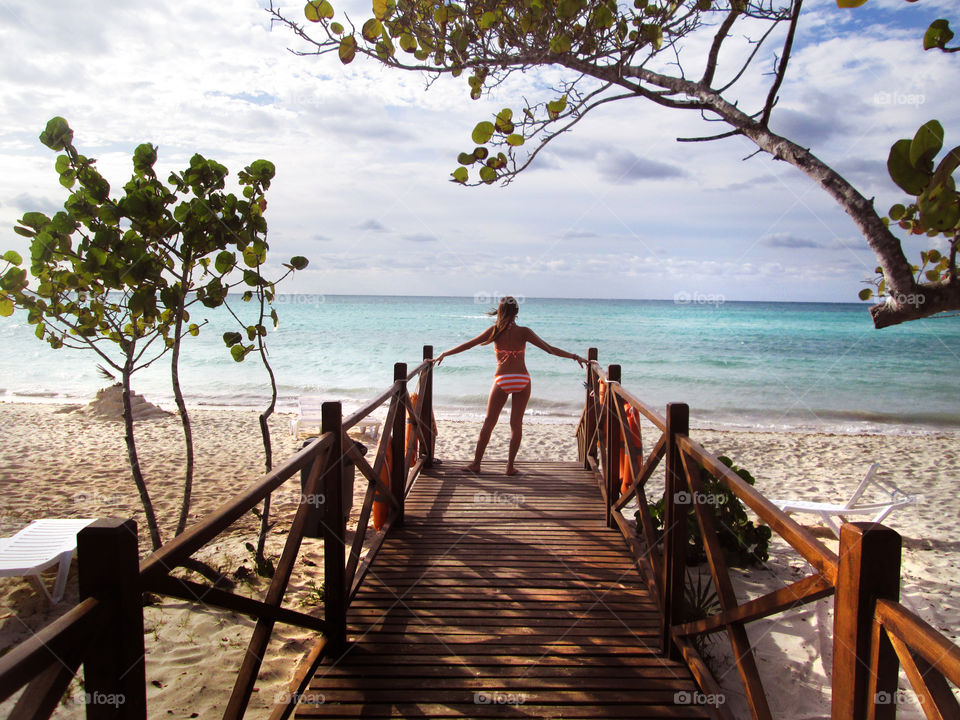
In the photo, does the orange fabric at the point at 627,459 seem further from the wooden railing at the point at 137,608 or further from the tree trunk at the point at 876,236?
the tree trunk at the point at 876,236

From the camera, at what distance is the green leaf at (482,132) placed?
233cm

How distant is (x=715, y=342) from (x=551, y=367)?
14482 millimetres

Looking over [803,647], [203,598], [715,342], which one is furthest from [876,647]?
Answer: [715,342]

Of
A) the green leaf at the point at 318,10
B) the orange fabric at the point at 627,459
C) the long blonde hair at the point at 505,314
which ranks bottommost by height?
the orange fabric at the point at 627,459

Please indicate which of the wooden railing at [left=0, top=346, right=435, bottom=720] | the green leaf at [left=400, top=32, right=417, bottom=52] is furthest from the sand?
the green leaf at [left=400, top=32, right=417, bottom=52]

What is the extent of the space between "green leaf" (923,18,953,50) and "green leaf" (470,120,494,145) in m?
1.36

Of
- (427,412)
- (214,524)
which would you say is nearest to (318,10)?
(214,524)

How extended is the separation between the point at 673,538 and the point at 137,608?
7.72ft

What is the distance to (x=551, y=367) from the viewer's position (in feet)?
79.0


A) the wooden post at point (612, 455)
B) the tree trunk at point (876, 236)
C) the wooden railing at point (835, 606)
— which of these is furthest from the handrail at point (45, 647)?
the wooden post at point (612, 455)

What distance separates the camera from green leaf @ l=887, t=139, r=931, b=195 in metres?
1.20

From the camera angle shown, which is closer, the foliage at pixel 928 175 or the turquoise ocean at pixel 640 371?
the foliage at pixel 928 175

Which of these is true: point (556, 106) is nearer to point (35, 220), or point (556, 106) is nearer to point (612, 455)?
point (612, 455)

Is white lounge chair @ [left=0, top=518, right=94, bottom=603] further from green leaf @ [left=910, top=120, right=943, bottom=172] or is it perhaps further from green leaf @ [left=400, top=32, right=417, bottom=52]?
green leaf @ [left=910, top=120, right=943, bottom=172]
